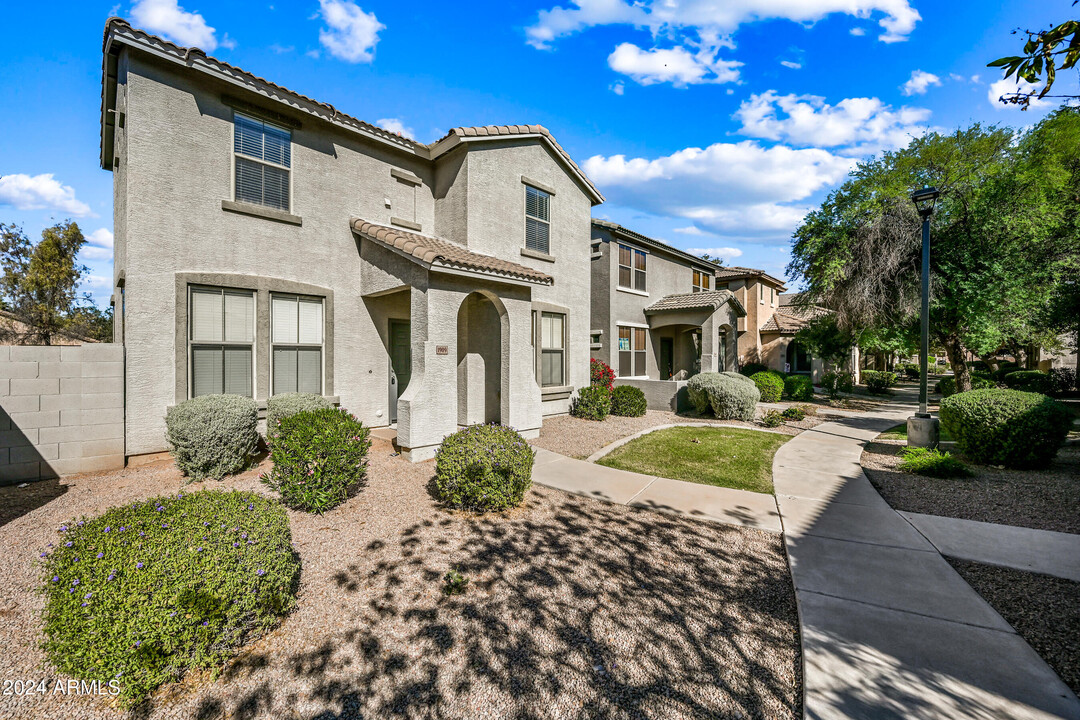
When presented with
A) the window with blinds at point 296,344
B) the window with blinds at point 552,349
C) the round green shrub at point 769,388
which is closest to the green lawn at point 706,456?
the window with blinds at point 552,349

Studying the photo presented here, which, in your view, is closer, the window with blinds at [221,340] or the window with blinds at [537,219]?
the window with blinds at [221,340]

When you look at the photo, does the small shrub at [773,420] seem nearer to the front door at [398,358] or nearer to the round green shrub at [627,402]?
the round green shrub at [627,402]

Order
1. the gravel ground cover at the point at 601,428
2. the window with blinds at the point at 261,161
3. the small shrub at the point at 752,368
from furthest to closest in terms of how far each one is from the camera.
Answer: the small shrub at the point at 752,368
the gravel ground cover at the point at 601,428
the window with blinds at the point at 261,161

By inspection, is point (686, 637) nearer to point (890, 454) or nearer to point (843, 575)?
point (843, 575)

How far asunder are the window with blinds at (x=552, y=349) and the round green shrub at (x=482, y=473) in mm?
6115

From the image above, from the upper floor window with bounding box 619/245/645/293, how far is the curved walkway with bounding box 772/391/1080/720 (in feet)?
38.6

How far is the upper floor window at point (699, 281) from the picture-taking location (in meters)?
21.1

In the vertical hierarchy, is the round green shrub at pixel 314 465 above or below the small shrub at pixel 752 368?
below

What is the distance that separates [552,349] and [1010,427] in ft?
30.6

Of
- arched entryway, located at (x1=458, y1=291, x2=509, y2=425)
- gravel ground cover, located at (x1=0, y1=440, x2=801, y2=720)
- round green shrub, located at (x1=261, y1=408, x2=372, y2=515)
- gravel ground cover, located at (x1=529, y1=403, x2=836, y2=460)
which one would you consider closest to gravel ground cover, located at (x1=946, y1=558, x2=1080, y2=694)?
gravel ground cover, located at (x1=0, y1=440, x2=801, y2=720)

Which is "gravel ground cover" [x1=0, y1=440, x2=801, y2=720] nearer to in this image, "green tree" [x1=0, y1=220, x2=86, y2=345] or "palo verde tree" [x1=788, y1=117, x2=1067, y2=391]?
"palo verde tree" [x1=788, y1=117, x2=1067, y2=391]

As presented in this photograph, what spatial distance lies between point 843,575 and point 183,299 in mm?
9903

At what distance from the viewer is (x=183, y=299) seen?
727cm

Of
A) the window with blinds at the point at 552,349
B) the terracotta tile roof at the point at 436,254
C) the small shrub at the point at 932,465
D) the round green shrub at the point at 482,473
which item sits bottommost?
the small shrub at the point at 932,465
